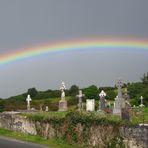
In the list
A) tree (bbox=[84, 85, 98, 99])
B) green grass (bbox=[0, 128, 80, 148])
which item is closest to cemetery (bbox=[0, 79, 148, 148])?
green grass (bbox=[0, 128, 80, 148])

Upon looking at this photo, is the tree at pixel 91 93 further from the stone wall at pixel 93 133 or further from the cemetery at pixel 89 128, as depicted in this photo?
the stone wall at pixel 93 133

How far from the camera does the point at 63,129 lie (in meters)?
26.0

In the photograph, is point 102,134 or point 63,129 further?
point 63,129

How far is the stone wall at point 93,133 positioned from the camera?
20.2m

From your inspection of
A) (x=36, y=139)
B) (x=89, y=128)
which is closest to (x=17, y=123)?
(x=36, y=139)

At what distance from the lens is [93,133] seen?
2356 cm

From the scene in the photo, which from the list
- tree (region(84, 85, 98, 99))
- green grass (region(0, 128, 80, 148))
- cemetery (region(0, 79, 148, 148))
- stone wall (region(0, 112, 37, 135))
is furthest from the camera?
tree (region(84, 85, 98, 99))

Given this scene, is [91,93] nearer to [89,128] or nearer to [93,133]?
[89,128]

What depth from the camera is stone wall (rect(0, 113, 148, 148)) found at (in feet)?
66.4

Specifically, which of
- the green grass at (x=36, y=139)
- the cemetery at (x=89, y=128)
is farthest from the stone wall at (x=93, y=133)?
the green grass at (x=36, y=139)

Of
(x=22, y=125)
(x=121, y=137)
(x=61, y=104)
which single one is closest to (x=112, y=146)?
(x=121, y=137)

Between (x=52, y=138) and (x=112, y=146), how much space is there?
6.42 metres

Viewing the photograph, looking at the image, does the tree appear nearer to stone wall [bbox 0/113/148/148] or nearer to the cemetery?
the cemetery

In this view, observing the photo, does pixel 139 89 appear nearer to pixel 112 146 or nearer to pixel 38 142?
pixel 38 142
